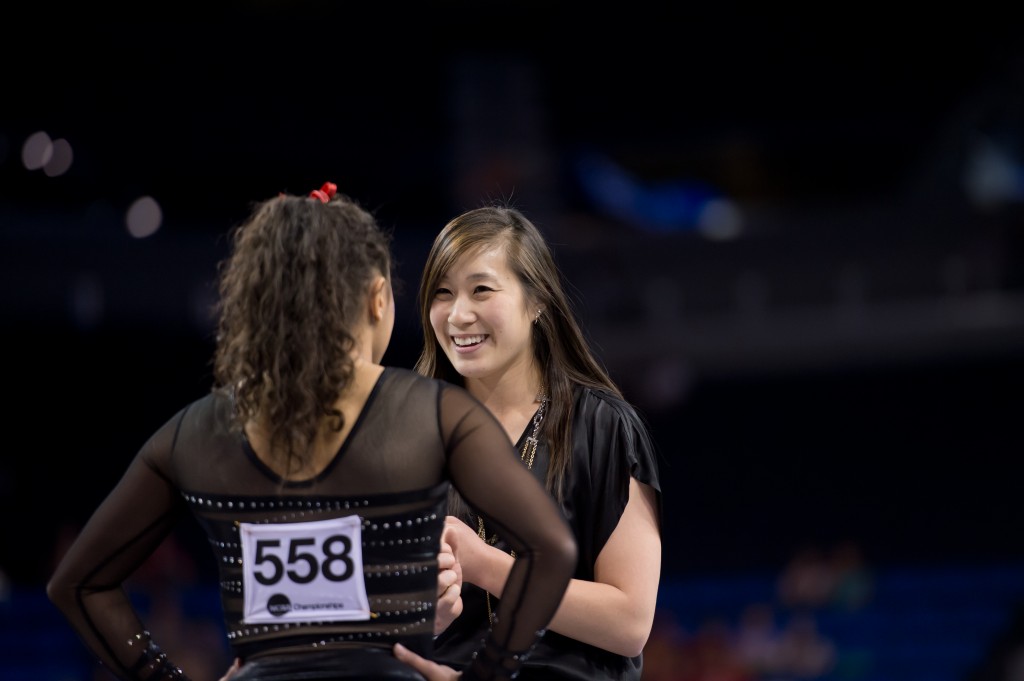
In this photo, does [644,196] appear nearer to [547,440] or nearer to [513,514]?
[547,440]

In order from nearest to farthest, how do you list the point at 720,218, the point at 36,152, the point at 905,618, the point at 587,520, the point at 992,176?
the point at 587,520 → the point at 905,618 → the point at 36,152 → the point at 992,176 → the point at 720,218

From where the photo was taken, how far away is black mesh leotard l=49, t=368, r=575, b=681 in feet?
4.80

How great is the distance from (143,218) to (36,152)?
2.47 feet

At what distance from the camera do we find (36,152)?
7.55 metres

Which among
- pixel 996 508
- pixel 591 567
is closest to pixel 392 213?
pixel 996 508

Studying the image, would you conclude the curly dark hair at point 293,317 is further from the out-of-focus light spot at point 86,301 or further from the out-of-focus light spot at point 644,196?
the out-of-focus light spot at point 644,196

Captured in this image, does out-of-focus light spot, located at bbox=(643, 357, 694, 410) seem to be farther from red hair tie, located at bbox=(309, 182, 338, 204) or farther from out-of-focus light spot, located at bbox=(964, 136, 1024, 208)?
red hair tie, located at bbox=(309, 182, 338, 204)

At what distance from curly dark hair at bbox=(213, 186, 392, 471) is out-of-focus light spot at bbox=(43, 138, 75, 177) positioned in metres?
6.60

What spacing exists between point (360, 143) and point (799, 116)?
3651mm

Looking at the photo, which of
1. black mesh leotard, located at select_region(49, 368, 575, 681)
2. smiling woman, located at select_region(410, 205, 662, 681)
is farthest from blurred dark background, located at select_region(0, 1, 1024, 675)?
black mesh leotard, located at select_region(49, 368, 575, 681)

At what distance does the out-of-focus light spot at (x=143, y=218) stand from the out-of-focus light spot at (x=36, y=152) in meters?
0.59

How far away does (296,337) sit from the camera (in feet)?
4.82

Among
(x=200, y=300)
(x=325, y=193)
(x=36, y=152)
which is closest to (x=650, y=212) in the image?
(x=200, y=300)

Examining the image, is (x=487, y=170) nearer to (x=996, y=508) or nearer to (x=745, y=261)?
(x=745, y=261)
